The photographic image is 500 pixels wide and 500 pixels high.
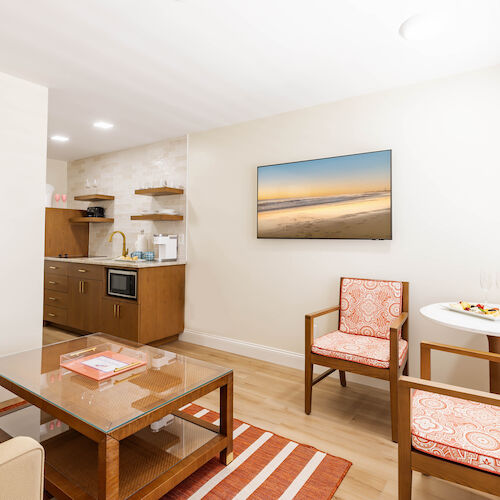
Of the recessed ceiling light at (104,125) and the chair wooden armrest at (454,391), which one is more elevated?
the recessed ceiling light at (104,125)

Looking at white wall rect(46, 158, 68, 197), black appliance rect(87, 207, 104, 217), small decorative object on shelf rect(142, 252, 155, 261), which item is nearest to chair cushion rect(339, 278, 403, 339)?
small decorative object on shelf rect(142, 252, 155, 261)

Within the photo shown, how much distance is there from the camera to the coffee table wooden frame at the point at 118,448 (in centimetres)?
133

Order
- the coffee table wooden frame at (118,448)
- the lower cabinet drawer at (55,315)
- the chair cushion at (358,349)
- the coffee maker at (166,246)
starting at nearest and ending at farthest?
1. the coffee table wooden frame at (118,448)
2. the chair cushion at (358,349)
3. the coffee maker at (166,246)
4. the lower cabinet drawer at (55,315)

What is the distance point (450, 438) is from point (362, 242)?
1872mm

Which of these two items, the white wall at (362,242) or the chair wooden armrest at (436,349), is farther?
the white wall at (362,242)

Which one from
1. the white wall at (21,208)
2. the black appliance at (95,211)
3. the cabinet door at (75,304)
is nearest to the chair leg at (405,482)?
the white wall at (21,208)

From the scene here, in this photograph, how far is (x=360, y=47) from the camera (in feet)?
7.48

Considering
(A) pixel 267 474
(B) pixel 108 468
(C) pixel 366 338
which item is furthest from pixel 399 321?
(B) pixel 108 468

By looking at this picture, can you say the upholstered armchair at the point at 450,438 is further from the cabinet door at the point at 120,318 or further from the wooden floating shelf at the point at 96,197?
the wooden floating shelf at the point at 96,197

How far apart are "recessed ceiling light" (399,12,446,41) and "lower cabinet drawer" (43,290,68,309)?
4534 millimetres

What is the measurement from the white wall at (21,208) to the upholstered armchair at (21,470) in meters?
2.26

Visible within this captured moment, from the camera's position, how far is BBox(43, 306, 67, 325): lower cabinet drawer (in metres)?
4.54

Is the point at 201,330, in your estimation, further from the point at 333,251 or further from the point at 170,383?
the point at 170,383

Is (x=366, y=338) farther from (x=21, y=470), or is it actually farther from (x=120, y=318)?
(x=120, y=318)
